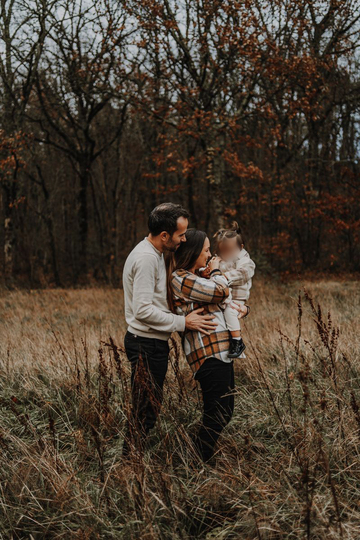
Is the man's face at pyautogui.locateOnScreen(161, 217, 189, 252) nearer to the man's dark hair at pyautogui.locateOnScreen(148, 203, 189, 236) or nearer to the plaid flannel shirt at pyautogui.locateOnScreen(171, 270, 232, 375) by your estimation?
the man's dark hair at pyautogui.locateOnScreen(148, 203, 189, 236)

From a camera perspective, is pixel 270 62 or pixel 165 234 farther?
pixel 270 62

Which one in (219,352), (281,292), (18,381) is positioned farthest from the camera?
(281,292)

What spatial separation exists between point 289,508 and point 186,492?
603 mm

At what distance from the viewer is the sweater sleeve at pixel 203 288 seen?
284 centimetres

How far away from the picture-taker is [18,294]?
41.8 feet

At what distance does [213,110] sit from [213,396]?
34.3ft

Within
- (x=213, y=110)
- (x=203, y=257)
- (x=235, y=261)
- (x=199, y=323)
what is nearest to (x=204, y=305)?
(x=199, y=323)

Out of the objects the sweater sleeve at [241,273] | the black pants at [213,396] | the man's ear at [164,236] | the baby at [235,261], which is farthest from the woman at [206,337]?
the sweater sleeve at [241,273]

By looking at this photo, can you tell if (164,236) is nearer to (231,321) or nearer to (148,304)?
(148,304)

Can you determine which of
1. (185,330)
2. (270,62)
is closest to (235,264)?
(185,330)

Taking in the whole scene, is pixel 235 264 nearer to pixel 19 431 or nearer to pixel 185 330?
pixel 185 330

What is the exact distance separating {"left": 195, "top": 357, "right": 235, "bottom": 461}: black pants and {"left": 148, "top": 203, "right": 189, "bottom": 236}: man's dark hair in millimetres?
882

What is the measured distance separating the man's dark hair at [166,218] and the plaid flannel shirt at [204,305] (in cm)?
30

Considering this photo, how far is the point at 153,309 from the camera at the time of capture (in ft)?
9.45
